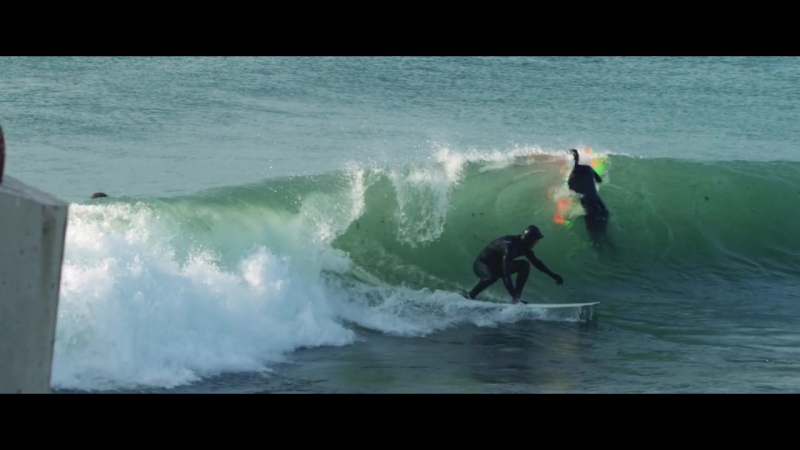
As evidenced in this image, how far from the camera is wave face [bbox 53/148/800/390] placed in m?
11.0

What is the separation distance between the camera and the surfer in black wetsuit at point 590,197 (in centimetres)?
1722

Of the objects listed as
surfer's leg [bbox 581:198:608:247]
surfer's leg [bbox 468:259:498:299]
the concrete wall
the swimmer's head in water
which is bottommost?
the concrete wall

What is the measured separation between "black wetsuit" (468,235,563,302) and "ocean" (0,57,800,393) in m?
0.26

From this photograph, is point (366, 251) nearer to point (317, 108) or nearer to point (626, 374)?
point (626, 374)

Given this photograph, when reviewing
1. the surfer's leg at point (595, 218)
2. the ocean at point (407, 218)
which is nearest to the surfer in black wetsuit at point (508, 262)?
the ocean at point (407, 218)

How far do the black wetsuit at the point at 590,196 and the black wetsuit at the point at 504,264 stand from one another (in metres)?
3.49

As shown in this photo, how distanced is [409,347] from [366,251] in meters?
2.98

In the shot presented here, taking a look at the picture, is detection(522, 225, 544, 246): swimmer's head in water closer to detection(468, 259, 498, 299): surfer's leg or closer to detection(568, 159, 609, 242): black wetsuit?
detection(468, 259, 498, 299): surfer's leg

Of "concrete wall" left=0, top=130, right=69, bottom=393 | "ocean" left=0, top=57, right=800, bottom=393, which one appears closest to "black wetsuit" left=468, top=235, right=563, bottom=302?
"ocean" left=0, top=57, right=800, bottom=393

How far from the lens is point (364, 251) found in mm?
15117

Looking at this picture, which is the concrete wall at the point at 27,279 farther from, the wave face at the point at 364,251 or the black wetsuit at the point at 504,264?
the black wetsuit at the point at 504,264

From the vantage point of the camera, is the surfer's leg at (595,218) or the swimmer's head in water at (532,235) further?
the surfer's leg at (595,218)

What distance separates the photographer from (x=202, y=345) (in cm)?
1114

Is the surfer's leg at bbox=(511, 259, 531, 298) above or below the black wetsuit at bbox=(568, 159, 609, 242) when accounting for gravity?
below
